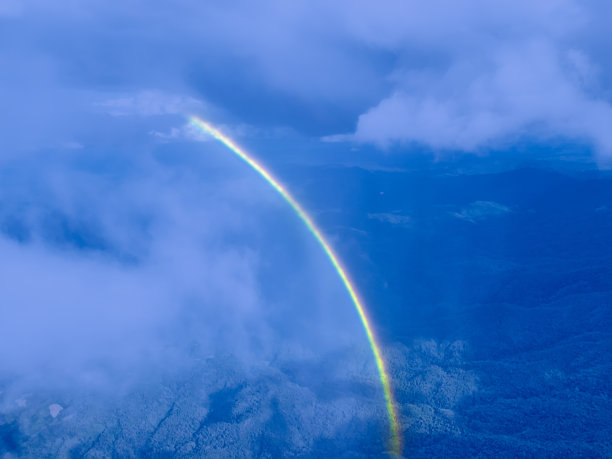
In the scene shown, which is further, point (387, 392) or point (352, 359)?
point (352, 359)

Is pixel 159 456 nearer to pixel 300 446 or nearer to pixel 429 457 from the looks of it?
pixel 300 446

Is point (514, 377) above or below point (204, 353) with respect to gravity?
above

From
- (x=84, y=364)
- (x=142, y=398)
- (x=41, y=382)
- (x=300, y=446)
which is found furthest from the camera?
(x=84, y=364)

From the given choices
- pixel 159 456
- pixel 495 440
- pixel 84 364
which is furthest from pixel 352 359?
pixel 84 364

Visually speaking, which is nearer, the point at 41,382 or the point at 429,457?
the point at 429,457

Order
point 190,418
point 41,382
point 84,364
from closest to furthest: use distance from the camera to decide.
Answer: point 190,418 < point 41,382 < point 84,364

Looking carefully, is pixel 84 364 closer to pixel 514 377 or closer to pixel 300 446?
pixel 300 446

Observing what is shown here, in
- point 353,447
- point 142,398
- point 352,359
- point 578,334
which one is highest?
point 578,334

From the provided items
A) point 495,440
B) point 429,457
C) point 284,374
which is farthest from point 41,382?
point 495,440

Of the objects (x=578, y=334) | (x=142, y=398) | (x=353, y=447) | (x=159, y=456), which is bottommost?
(x=159, y=456)
